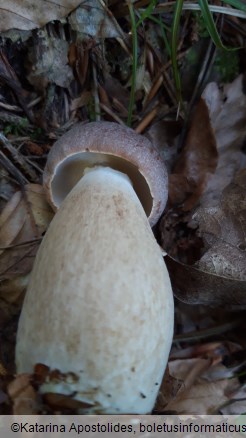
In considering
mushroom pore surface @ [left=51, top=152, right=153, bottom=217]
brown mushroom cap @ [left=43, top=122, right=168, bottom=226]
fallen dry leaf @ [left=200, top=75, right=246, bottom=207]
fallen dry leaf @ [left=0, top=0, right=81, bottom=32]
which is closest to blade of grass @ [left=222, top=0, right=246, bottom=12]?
fallen dry leaf @ [left=200, top=75, right=246, bottom=207]

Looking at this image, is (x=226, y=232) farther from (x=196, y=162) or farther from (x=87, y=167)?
(x=87, y=167)

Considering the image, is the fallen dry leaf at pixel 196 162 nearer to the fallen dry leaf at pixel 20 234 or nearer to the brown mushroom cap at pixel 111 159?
the brown mushroom cap at pixel 111 159

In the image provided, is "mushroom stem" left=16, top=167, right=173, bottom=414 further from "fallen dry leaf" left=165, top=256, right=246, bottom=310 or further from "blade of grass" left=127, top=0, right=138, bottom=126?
"blade of grass" left=127, top=0, right=138, bottom=126

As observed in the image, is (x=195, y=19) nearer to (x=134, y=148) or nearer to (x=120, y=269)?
(x=134, y=148)

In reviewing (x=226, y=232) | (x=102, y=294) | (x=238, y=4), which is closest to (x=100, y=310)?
(x=102, y=294)

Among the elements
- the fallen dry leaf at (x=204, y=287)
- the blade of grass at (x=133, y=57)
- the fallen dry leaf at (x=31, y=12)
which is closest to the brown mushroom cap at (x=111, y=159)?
the fallen dry leaf at (x=204, y=287)

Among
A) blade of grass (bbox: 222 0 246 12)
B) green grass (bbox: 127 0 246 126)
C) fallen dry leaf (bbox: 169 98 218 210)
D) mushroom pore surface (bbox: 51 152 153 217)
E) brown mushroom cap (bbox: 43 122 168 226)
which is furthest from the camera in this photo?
fallen dry leaf (bbox: 169 98 218 210)

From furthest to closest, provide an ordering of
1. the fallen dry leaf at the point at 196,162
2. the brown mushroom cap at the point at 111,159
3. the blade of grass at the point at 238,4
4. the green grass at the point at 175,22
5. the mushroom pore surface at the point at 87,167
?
the fallen dry leaf at the point at 196,162 < the blade of grass at the point at 238,4 < the green grass at the point at 175,22 < the mushroom pore surface at the point at 87,167 < the brown mushroom cap at the point at 111,159
